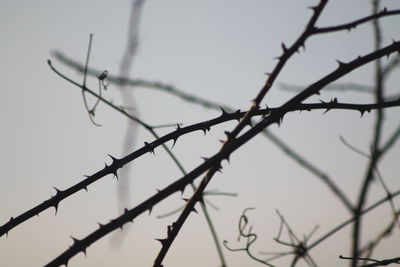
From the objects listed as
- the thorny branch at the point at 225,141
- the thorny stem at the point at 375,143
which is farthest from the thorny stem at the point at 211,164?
the thorny stem at the point at 375,143

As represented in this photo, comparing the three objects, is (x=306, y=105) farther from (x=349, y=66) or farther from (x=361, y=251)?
(x=361, y=251)

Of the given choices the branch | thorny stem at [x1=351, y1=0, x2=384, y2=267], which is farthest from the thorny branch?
thorny stem at [x1=351, y1=0, x2=384, y2=267]

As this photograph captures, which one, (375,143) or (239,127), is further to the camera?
(375,143)

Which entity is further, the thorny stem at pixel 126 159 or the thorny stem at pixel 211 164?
the thorny stem at pixel 126 159

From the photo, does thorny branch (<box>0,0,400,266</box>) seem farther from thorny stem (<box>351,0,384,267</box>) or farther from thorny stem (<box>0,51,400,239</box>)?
thorny stem (<box>351,0,384,267</box>)

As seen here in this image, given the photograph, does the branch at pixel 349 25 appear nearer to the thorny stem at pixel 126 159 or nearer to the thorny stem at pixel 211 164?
the thorny stem at pixel 211 164

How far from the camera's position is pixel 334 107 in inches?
31.7

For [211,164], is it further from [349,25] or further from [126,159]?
[349,25]

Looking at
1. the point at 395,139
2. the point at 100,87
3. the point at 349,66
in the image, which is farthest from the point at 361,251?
the point at 100,87

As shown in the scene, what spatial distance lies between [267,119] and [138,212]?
0.33 metres

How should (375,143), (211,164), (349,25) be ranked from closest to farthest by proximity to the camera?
(211,164), (349,25), (375,143)

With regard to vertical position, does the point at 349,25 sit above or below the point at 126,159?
above

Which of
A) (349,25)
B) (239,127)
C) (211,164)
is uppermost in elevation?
(349,25)

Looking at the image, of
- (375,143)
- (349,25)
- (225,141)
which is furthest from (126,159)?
(375,143)
